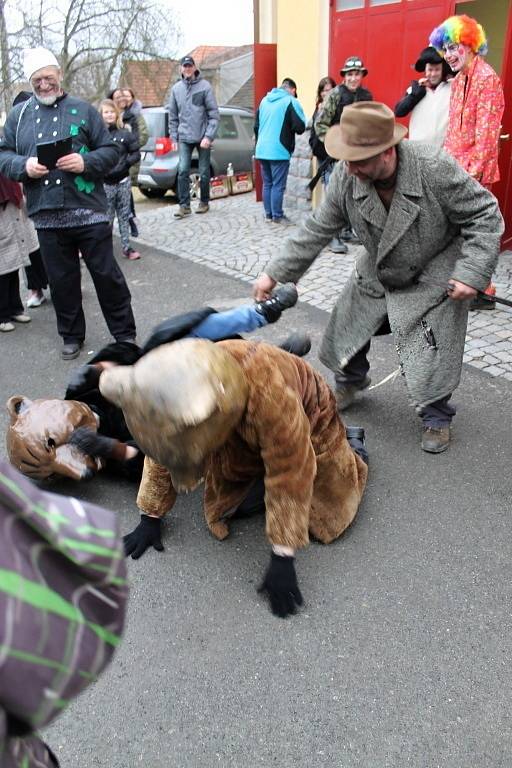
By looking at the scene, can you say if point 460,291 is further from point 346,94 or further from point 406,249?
point 346,94

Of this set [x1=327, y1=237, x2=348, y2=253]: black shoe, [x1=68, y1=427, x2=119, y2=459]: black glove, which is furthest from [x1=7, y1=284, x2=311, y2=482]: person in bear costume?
[x1=327, y1=237, x2=348, y2=253]: black shoe

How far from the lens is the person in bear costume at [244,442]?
1.70 metres

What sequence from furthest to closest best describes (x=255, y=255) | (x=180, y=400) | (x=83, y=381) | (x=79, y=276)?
(x=255, y=255) < (x=79, y=276) < (x=83, y=381) < (x=180, y=400)

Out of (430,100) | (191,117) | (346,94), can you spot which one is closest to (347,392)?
(430,100)

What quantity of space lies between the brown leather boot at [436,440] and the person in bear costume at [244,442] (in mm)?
420

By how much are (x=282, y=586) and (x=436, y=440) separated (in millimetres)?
1487

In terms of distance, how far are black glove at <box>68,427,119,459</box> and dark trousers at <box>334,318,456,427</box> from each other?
58.7 inches

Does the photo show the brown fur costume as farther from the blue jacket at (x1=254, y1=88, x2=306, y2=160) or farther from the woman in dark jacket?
the blue jacket at (x1=254, y1=88, x2=306, y2=160)

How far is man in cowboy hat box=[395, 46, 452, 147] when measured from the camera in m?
5.61

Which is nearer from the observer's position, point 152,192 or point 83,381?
point 83,381

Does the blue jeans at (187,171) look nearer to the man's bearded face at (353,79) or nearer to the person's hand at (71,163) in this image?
the man's bearded face at (353,79)

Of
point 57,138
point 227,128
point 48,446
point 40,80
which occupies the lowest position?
point 48,446

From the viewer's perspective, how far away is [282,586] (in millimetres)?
2367

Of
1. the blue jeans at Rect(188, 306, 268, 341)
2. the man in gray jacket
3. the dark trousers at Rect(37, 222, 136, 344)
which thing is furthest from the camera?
the man in gray jacket
